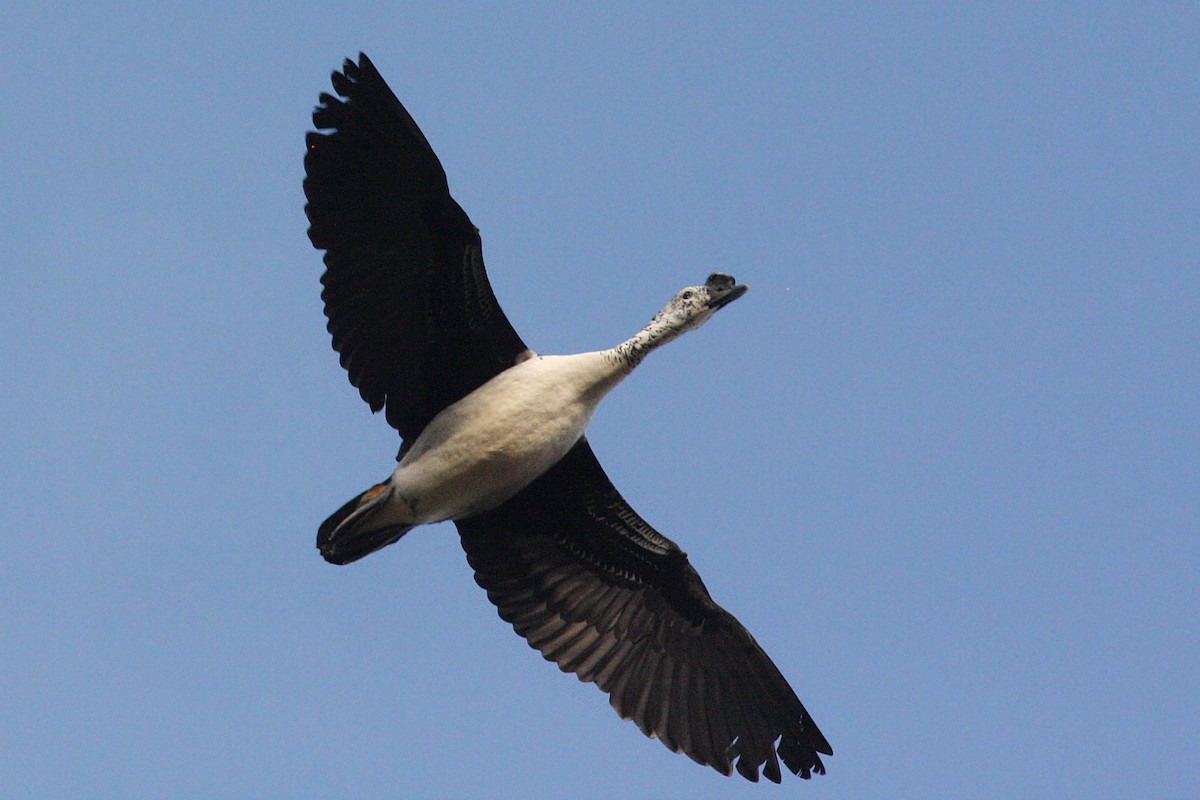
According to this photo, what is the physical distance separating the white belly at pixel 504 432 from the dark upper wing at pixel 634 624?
31.2 inches

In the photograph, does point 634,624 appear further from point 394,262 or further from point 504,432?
point 394,262

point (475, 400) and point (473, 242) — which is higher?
point (473, 242)

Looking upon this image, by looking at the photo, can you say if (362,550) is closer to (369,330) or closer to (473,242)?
(369,330)

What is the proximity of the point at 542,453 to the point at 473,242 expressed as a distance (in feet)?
6.40

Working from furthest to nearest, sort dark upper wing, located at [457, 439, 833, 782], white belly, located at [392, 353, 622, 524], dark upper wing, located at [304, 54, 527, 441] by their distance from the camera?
dark upper wing, located at [457, 439, 833, 782], white belly, located at [392, 353, 622, 524], dark upper wing, located at [304, 54, 527, 441]

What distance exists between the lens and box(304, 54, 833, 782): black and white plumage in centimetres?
1516

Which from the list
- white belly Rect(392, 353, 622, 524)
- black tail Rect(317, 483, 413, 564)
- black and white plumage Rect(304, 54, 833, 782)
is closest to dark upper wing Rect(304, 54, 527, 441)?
black and white plumage Rect(304, 54, 833, 782)

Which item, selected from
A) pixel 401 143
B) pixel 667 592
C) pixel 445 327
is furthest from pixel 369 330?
pixel 667 592

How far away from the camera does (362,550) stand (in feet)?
51.1

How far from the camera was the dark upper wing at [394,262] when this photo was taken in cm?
1511

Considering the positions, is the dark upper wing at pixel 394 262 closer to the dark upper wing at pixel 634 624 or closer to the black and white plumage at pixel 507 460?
the black and white plumage at pixel 507 460

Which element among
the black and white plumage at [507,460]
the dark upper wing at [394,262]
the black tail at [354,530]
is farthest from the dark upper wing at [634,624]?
the dark upper wing at [394,262]

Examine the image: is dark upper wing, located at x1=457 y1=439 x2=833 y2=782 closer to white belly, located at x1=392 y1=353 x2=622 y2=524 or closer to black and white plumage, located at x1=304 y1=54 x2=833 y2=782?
black and white plumage, located at x1=304 y1=54 x2=833 y2=782

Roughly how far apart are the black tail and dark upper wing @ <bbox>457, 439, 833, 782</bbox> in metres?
1.11
